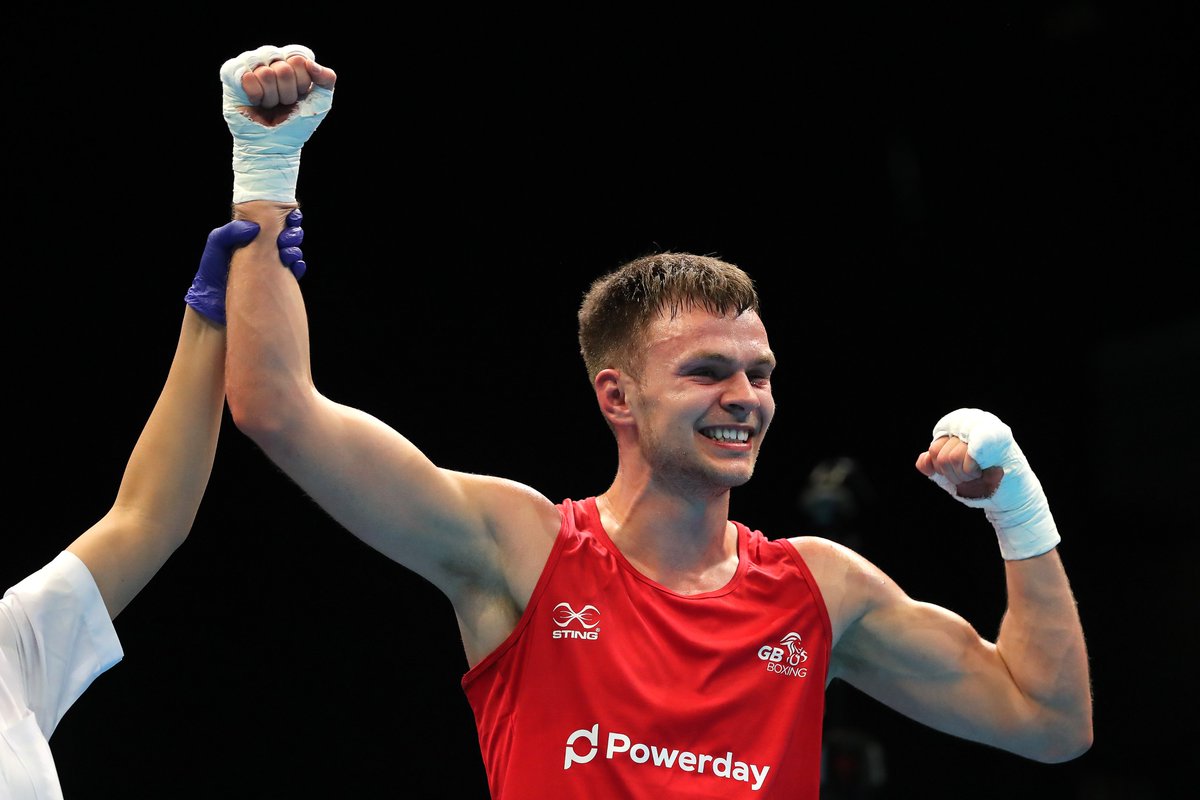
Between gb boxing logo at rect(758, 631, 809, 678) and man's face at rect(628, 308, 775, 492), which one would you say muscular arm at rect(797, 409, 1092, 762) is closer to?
gb boxing logo at rect(758, 631, 809, 678)

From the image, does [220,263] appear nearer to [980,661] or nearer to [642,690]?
[642,690]

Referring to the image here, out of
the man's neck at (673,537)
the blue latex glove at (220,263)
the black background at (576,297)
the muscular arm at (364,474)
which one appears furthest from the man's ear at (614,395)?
the black background at (576,297)

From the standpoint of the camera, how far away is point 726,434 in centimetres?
232

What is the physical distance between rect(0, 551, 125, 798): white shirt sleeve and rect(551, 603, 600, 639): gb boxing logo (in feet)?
2.13

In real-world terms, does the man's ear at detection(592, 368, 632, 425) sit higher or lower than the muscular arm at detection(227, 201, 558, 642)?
higher

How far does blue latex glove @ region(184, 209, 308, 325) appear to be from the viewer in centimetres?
206

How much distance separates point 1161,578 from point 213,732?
3288mm

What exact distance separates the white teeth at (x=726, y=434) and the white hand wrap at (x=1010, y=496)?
1.08 ft

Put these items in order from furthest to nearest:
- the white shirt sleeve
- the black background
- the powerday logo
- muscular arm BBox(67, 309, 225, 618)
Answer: the black background < the powerday logo < muscular arm BBox(67, 309, 225, 618) < the white shirt sleeve

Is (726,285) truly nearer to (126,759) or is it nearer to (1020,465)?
(1020,465)

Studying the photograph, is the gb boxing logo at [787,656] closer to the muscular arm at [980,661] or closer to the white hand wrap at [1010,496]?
the muscular arm at [980,661]

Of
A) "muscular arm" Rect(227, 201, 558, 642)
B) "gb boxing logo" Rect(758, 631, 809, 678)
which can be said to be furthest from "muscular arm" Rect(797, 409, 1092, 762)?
"muscular arm" Rect(227, 201, 558, 642)

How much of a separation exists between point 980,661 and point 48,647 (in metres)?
1.52

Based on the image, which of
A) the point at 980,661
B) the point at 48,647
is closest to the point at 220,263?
the point at 48,647
